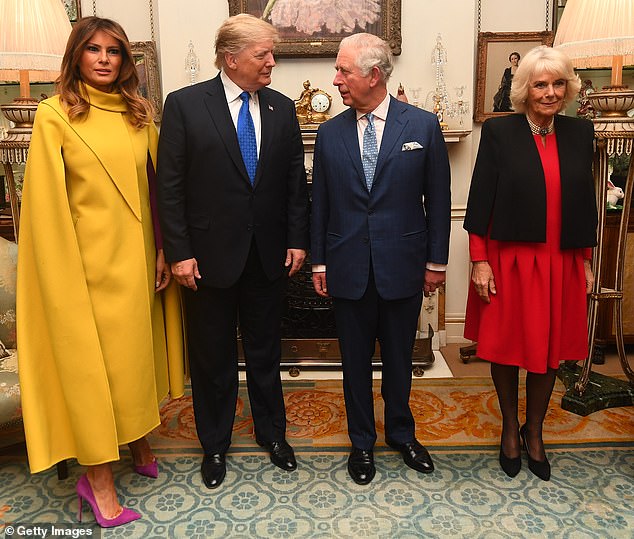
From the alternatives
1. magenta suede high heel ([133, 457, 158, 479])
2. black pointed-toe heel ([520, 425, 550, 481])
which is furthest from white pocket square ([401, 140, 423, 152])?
magenta suede high heel ([133, 457, 158, 479])

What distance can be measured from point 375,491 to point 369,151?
1335mm

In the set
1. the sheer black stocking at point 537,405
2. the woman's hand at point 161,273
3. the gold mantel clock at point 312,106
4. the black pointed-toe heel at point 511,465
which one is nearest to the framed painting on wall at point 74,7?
the gold mantel clock at point 312,106

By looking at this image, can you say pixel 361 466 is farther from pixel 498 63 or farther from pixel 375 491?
pixel 498 63

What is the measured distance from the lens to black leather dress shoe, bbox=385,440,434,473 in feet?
8.25

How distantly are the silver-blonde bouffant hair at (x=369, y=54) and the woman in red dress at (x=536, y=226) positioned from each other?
471 millimetres

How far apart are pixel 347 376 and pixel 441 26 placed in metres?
2.48

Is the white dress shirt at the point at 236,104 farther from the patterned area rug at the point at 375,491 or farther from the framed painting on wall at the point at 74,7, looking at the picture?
the framed painting on wall at the point at 74,7

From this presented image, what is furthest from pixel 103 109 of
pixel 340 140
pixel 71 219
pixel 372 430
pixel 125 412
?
pixel 372 430

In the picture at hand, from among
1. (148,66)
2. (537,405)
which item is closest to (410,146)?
(537,405)

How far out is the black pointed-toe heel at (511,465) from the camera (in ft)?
8.08

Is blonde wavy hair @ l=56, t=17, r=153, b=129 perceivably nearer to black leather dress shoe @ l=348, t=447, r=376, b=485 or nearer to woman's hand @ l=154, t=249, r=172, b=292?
woman's hand @ l=154, t=249, r=172, b=292

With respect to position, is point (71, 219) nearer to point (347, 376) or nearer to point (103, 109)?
point (103, 109)

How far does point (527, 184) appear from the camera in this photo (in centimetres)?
225

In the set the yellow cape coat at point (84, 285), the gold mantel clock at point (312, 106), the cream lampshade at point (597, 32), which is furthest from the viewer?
the gold mantel clock at point (312, 106)
